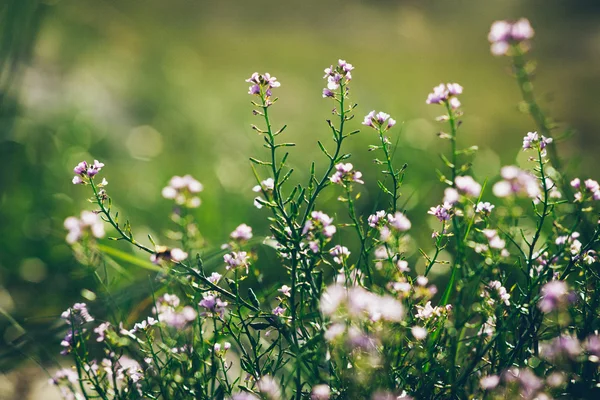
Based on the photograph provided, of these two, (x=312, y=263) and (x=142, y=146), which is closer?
(x=312, y=263)

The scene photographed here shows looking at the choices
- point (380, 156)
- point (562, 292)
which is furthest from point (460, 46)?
point (562, 292)

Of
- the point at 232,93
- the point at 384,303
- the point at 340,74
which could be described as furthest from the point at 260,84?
the point at 232,93

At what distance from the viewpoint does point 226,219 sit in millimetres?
2539

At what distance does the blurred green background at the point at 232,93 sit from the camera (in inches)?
104

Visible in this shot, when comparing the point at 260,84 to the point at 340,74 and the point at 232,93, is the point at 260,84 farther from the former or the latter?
the point at 232,93

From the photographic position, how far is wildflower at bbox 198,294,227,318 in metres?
0.94

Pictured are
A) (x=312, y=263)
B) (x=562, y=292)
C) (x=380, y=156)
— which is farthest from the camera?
(x=380, y=156)

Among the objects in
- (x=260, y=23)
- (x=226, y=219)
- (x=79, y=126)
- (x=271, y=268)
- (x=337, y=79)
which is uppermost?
(x=260, y=23)

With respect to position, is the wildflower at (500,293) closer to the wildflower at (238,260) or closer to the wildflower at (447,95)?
the wildflower at (447,95)

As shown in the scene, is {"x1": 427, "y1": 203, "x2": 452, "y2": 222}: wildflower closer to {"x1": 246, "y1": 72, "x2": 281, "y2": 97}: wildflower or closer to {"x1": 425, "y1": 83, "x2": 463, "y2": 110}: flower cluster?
{"x1": 425, "y1": 83, "x2": 463, "y2": 110}: flower cluster

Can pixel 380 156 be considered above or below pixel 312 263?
above

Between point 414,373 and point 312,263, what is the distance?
25cm

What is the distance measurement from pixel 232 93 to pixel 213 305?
346cm

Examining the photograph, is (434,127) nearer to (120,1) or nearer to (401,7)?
(401,7)
